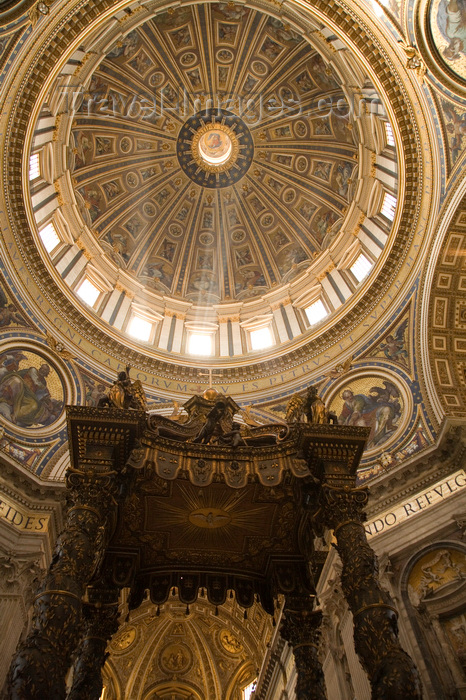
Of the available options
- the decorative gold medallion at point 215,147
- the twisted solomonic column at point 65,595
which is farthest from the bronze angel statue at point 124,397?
the decorative gold medallion at point 215,147

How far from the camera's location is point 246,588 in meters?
8.08

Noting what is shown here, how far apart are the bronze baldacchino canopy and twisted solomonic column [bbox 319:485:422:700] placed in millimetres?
12

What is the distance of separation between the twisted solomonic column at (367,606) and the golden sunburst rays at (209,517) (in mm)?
1220

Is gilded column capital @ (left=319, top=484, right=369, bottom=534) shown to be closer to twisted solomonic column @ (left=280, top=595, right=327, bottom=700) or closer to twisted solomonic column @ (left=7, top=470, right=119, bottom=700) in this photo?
twisted solomonic column @ (left=280, top=595, right=327, bottom=700)

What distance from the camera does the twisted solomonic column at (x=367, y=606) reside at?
4684 mm

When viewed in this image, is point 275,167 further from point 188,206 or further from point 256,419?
point 256,419

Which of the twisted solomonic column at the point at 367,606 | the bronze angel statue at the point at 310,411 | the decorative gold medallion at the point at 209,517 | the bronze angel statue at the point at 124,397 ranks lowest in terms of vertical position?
the twisted solomonic column at the point at 367,606

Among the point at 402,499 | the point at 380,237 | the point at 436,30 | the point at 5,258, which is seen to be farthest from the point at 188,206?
the point at 402,499

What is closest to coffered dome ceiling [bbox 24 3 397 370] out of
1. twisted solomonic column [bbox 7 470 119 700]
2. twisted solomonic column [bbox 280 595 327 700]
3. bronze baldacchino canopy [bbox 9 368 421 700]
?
bronze baldacchino canopy [bbox 9 368 421 700]

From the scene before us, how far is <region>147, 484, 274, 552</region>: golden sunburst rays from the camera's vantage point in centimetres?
725

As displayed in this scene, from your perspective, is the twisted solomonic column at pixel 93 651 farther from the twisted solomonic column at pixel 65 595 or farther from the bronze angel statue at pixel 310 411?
the bronze angel statue at pixel 310 411

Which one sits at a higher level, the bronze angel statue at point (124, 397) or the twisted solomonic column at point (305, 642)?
the bronze angel statue at point (124, 397)

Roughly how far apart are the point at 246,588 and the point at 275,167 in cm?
2019

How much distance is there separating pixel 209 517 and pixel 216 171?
20607 mm
